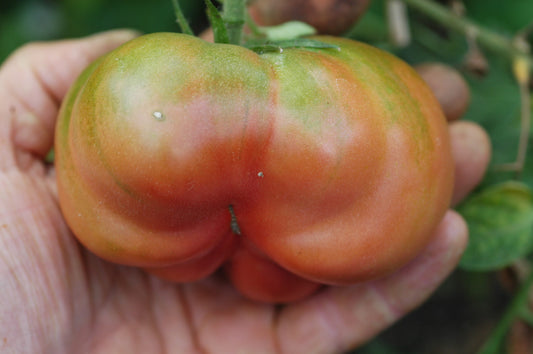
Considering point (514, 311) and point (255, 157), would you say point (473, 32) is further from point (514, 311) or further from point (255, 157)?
point (255, 157)


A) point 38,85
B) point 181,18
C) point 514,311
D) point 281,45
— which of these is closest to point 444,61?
point 514,311

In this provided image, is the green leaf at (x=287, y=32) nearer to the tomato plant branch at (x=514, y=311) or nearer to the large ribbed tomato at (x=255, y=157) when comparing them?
the large ribbed tomato at (x=255, y=157)

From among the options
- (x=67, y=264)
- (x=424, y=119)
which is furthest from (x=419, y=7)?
(x=67, y=264)

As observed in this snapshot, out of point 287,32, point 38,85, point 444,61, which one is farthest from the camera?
point 444,61

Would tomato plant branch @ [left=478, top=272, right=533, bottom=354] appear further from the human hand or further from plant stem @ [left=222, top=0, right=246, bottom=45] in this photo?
plant stem @ [left=222, top=0, right=246, bottom=45]

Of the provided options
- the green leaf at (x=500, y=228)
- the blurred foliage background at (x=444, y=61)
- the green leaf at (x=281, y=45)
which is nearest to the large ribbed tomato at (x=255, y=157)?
the green leaf at (x=281, y=45)
